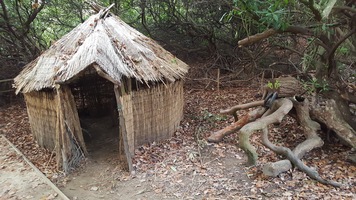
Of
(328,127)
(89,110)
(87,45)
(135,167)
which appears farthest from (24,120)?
(328,127)

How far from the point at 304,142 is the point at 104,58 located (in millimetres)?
3649

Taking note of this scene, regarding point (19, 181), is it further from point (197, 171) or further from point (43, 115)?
point (197, 171)

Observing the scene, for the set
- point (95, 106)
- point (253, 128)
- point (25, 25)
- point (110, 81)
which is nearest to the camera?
point (253, 128)

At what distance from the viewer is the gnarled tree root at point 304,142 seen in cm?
425

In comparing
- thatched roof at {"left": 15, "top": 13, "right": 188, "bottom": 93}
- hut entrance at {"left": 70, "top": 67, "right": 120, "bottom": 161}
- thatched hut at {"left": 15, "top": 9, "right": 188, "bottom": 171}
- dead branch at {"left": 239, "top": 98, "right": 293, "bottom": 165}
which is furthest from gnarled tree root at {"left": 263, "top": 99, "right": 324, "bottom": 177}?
hut entrance at {"left": 70, "top": 67, "right": 120, "bottom": 161}

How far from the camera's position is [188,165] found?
5.07 m

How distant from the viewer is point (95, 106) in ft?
27.9

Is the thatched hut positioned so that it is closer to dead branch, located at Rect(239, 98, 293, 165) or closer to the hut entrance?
the hut entrance

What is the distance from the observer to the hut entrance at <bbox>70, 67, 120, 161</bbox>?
7.25m

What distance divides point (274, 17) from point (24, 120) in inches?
298

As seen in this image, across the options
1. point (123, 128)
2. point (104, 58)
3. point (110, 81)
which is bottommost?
point (123, 128)

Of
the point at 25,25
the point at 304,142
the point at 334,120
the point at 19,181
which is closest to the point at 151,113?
the point at 19,181

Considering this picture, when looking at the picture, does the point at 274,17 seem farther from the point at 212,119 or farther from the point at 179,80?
the point at 212,119

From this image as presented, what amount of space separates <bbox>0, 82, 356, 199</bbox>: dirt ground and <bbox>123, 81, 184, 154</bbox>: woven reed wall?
22 cm
